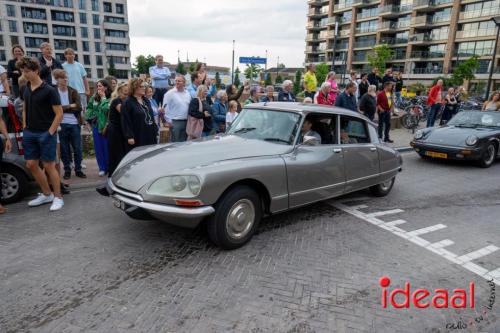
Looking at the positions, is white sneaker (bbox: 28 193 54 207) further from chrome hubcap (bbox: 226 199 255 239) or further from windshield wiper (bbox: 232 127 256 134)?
chrome hubcap (bbox: 226 199 255 239)

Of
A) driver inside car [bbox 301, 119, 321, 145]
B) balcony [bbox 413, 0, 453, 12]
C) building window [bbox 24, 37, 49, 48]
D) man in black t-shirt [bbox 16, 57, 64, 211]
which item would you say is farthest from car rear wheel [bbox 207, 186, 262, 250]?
building window [bbox 24, 37, 49, 48]

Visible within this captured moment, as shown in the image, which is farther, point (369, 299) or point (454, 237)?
point (454, 237)

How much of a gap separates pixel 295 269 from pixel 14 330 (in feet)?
8.12

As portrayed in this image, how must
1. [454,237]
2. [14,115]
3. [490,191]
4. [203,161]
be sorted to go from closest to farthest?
[203,161] < [454,237] < [14,115] < [490,191]

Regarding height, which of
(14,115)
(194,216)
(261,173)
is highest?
(14,115)

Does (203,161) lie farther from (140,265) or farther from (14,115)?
(14,115)

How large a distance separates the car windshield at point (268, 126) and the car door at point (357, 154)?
926mm

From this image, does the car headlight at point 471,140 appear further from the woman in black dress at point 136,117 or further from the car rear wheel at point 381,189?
the woman in black dress at point 136,117

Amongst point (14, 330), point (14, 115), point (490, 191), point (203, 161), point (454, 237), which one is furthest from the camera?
point (490, 191)

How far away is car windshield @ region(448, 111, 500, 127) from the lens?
930cm

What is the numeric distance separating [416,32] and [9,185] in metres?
67.0

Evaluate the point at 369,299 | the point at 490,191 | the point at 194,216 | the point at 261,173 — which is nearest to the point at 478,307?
the point at 369,299

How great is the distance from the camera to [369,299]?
3.08 m

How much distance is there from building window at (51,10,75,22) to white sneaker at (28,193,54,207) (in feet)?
247
